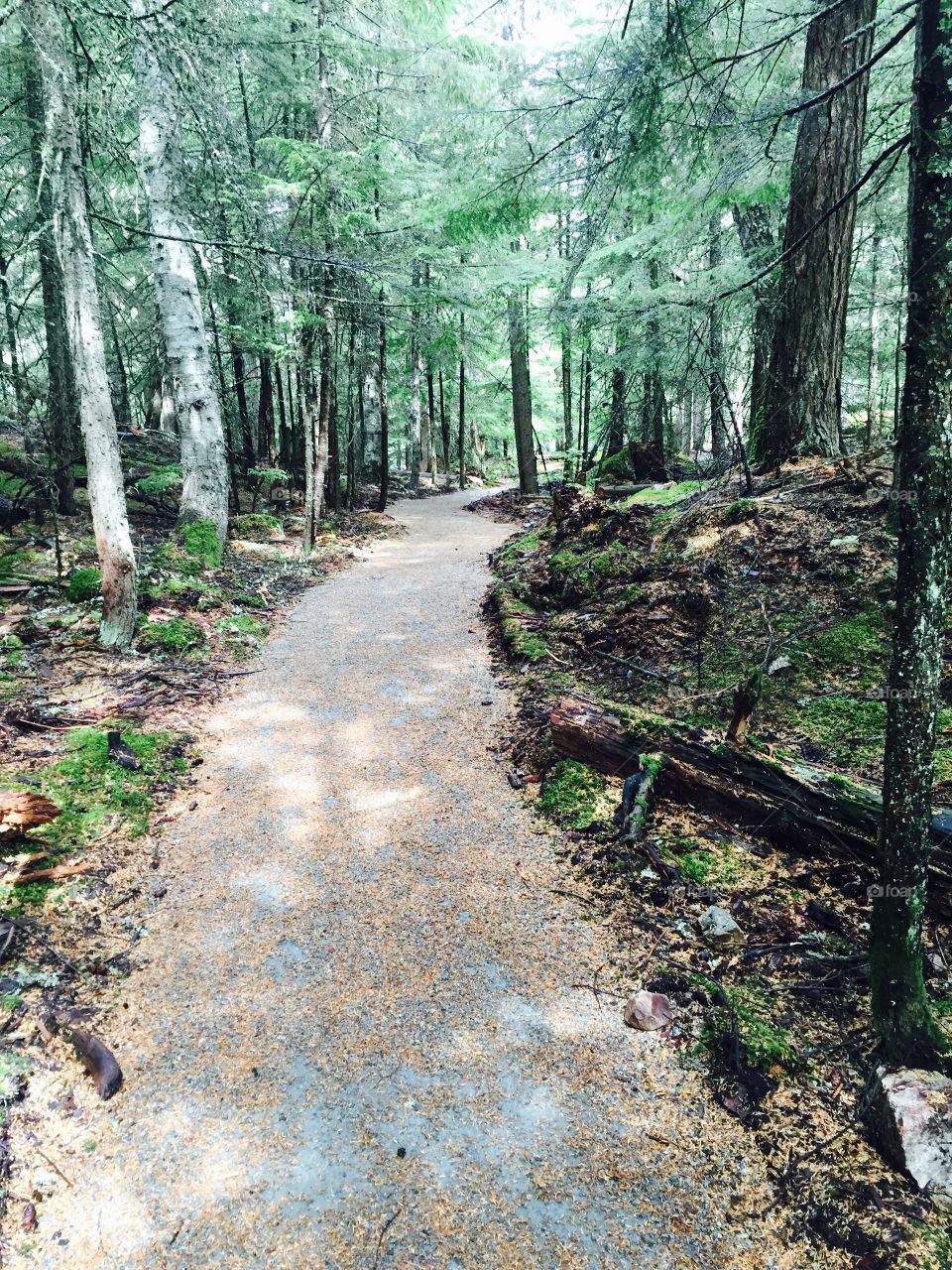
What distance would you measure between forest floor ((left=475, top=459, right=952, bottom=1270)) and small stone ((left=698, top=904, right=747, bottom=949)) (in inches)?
1.4

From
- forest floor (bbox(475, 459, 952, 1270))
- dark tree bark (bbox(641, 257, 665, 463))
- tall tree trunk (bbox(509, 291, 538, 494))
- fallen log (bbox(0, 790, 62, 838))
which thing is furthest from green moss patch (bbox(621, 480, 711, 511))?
tall tree trunk (bbox(509, 291, 538, 494))

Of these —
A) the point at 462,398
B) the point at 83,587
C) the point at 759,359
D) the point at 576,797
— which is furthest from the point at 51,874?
the point at 462,398

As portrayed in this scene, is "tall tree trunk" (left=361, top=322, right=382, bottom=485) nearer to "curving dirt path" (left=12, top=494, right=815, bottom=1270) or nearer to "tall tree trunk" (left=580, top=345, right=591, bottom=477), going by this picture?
"tall tree trunk" (left=580, top=345, right=591, bottom=477)

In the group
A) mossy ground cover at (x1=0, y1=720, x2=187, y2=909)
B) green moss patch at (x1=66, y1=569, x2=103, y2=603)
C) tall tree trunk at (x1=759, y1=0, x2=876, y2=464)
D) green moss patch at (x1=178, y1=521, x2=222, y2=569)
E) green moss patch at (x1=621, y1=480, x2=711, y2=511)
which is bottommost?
mossy ground cover at (x1=0, y1=720, x2=187, y2=909)

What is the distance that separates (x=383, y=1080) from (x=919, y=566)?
2.75 metres

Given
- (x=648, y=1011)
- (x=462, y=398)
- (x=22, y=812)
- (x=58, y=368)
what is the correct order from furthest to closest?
(x=462, y=398)
(x=58, y=368)
(x=22, y=812)
(x=648, y=1011)

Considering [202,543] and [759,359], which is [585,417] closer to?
[759,359]

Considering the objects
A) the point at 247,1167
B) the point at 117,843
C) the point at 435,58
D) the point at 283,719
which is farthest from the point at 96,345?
the point at 435,58

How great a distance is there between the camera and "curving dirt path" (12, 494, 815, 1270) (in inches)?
80.5

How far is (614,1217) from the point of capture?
2084 millimetres

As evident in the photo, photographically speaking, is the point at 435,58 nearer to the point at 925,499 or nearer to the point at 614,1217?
the point at 925,499

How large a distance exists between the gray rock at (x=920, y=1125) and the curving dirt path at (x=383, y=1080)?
0.47 m

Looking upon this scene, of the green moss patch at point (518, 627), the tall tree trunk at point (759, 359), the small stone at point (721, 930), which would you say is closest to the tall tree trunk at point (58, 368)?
the green moss patch at point (518, 627)

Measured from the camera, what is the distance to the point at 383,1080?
101 inches
